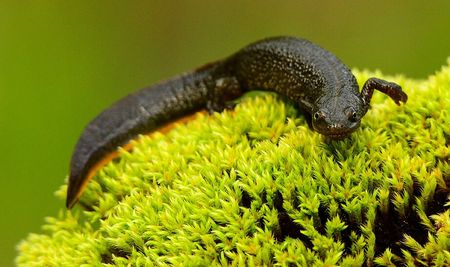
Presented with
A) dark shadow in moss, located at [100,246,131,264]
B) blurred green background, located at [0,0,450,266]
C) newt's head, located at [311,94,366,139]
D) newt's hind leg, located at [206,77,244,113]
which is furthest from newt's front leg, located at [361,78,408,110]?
blurred green background, located at [0,0,450,266]

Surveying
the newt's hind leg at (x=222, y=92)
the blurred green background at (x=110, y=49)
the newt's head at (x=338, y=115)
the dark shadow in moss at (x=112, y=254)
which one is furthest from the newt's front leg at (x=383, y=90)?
the blurred green background at (x=110, y=49)

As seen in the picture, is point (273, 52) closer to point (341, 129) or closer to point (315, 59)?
point (315, 59)

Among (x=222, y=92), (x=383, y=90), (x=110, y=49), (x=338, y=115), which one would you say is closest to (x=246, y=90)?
(x=222, y=92)

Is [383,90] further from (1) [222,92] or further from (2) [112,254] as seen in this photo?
(2) [112,254]

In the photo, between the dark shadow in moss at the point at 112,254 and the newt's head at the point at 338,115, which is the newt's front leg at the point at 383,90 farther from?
the dark shadow in moss at the point at 112,254

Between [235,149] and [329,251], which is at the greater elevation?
[235,149]

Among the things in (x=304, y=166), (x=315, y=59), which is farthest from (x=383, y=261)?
(x=315, y=59)
